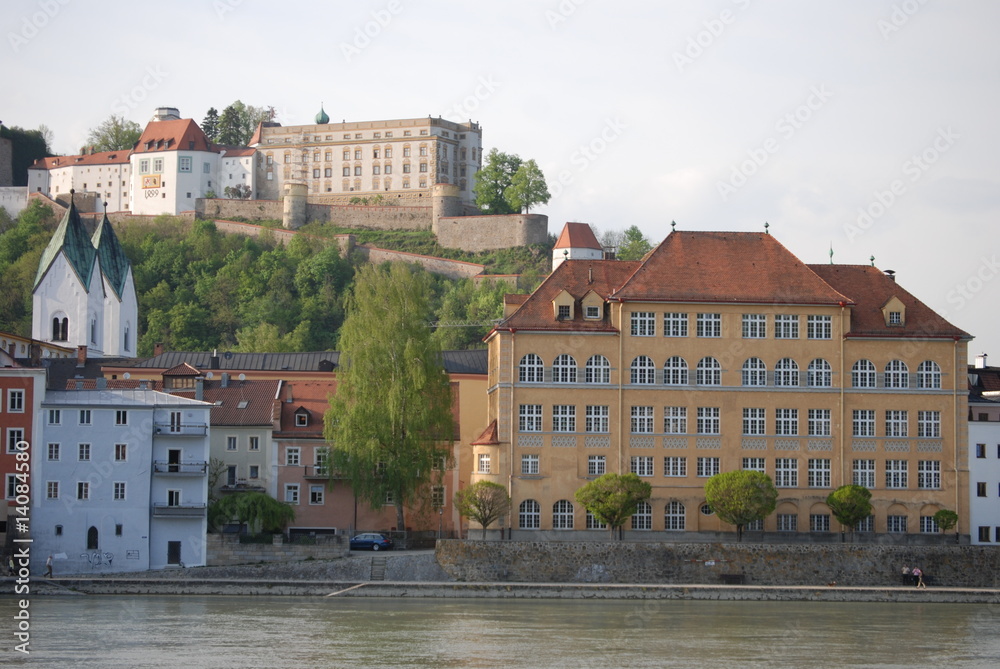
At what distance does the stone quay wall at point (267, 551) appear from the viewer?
206ft

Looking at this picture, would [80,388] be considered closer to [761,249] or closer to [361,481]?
[361,481]

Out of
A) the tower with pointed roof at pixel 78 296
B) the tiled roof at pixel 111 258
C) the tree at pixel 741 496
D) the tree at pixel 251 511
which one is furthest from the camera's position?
the tiled roof at pixel 111 258

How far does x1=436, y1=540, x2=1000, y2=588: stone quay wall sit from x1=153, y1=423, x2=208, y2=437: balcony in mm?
12217

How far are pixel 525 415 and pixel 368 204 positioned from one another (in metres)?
101

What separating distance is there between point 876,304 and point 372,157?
350ft

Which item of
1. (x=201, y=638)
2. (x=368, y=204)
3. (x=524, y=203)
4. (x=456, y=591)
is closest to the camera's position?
(x=201, y=638)

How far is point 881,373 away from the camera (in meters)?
65.2

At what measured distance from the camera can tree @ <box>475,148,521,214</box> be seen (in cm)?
15438

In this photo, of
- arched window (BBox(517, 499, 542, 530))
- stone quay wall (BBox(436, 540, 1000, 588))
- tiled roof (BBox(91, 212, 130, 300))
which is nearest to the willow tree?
arched window (BBox(517, 499, 542, 530))

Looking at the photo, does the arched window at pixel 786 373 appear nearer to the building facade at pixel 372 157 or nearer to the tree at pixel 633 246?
the tree at pixel 633 246

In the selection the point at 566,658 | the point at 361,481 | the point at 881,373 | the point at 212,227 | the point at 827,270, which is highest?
the point at 212,227

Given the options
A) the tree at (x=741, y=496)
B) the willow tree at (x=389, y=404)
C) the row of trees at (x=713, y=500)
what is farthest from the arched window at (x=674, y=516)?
the willow tree at (x=389, y=404)

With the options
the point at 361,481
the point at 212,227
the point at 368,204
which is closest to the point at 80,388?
the point at 361,481

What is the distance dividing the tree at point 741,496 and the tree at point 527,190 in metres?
90.8
